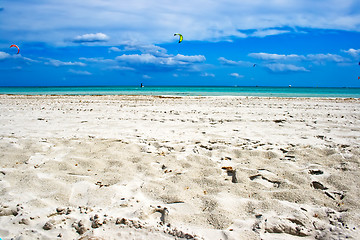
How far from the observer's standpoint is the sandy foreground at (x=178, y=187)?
1995mm

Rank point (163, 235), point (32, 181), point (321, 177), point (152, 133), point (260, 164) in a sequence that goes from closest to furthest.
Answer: point (163, 235)
point (32, 181)
point (321, 177)
point (260, 164)
point (152, 133)

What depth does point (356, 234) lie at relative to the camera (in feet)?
6.39

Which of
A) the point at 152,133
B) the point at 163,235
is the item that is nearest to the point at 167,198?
the point at 163,235

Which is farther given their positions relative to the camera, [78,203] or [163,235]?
[78,203]

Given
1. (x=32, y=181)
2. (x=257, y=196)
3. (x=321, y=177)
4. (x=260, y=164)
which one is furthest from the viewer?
(x=260, y=164)

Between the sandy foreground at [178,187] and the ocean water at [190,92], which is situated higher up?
the ocean water at [190,92]

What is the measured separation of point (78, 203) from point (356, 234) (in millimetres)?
2323

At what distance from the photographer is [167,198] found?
245 cm

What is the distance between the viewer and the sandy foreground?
2.00 metres

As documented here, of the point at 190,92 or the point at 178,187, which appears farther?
the point at 190,92

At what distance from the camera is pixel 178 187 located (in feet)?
8.80

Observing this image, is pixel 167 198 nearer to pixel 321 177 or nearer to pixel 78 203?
pixel 78 203

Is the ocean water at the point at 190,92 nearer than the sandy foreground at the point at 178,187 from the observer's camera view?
No

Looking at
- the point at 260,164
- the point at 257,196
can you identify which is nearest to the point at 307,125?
the point at 260,164
